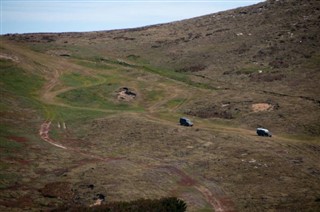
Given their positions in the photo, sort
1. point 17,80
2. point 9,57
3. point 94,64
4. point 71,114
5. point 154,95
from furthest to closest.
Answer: point 94,64, point 9,57, point 154,95, point 17,80, point 71,114

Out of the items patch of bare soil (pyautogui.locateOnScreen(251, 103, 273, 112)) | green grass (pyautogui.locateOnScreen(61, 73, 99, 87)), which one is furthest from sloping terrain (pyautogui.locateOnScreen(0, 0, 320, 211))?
patch of bare soil (pyautogui.locateOnScreen(251, 103, 273, 112))

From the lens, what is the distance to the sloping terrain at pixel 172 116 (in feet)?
135

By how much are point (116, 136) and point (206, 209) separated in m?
25.9


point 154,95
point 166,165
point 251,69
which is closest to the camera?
point 166,165

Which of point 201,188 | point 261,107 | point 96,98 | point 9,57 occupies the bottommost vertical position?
point 201,188

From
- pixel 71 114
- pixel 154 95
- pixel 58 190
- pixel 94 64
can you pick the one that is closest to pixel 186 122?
pixel 154 95

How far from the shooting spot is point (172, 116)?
237ft

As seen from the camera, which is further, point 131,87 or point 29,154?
point 131,87

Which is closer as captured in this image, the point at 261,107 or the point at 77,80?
the point at 261,107

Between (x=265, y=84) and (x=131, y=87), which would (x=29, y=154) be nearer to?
(x=131, y=87)

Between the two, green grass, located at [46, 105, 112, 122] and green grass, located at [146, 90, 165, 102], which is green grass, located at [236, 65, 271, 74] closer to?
green grass, located at [146, 90, 165, 102]

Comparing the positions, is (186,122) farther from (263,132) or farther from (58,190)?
(58,190)

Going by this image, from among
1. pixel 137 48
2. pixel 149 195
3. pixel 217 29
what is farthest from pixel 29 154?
pixel 217 29

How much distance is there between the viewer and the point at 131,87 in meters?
88.1
